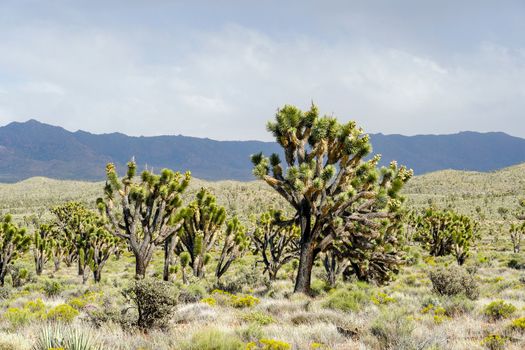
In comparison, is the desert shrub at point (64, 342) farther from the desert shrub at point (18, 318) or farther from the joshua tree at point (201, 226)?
the joshua tree at point (201, 226)

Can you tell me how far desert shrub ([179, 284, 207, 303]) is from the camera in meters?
13.0

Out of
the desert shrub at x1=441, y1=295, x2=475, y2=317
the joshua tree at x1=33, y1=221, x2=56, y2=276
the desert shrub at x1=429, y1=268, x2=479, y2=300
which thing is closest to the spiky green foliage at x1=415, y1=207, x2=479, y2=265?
the desert shrub at x1=429, y1=268, x2=479, y2=300

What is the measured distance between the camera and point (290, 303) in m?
11.3

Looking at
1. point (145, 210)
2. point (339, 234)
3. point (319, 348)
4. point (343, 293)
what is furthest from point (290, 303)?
point (145, 210)

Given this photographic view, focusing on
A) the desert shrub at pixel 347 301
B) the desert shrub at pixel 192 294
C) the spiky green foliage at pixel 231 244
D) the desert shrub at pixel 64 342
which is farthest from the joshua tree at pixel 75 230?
the desert shrub at pixel 64 342

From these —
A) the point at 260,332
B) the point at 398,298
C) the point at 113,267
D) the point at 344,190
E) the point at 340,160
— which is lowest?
the point at 113,267

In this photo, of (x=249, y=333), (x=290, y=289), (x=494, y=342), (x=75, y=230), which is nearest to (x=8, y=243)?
(x=75, y=230)

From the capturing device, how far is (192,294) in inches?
527

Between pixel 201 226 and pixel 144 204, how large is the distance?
8.70 ft

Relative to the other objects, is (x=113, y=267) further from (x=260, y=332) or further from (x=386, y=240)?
(x=260, y=332)

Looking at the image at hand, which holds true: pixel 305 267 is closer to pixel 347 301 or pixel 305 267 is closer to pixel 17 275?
pixel 347 301

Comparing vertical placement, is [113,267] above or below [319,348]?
below

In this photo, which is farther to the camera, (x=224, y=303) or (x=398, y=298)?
(x=398, y=298)

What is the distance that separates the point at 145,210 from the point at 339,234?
7360mm
